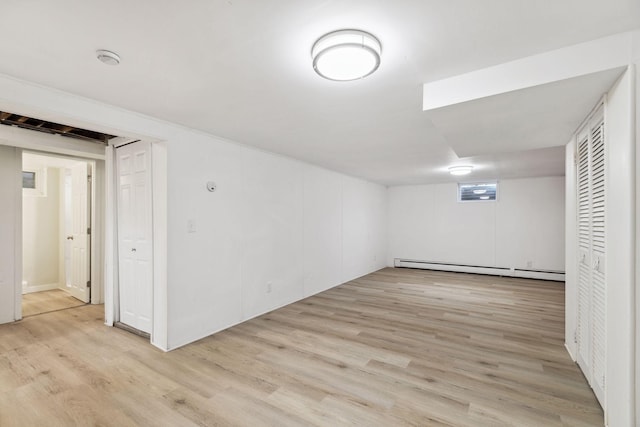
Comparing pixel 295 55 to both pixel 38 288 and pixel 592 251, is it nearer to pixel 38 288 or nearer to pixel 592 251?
pixel 592 251

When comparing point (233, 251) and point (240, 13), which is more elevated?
point (240, 13)

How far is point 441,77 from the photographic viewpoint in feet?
6.55

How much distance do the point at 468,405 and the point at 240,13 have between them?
2.78m

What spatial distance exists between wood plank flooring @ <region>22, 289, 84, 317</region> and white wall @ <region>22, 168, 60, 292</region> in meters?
0.28

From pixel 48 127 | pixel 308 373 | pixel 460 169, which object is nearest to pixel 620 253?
pixel 308 373

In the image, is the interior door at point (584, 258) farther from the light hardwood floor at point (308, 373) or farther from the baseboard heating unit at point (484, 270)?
the baseboard heating unit at point (484, 270)

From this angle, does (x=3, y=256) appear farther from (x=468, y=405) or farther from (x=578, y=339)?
(x=578, y=339)

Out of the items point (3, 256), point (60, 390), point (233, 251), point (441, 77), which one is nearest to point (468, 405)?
point (441, 77)

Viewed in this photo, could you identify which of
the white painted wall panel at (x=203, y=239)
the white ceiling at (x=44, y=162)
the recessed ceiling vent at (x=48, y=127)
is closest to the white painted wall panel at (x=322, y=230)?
the white painted wall panel at (x=203, y=239)

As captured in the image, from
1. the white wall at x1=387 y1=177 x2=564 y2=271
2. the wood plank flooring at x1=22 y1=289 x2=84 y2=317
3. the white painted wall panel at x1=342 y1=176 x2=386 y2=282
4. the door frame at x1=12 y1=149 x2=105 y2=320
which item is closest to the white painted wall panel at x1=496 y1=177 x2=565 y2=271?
the white wall at x1=387 y1=177 x2=564 y2=271

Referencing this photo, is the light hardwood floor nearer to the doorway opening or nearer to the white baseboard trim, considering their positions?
the doorway opening

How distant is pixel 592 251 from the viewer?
2148 mm

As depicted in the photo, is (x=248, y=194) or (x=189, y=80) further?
(x=248, y=194)

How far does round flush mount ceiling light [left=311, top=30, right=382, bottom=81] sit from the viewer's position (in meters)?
1.52
